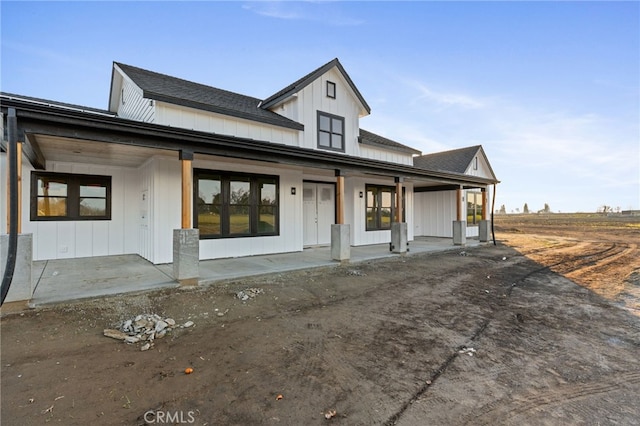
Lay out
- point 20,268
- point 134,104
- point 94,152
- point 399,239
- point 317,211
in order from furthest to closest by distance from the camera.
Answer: point 317,211 → point 399,239 → point 134,104 → point 94,152 → point 20,268

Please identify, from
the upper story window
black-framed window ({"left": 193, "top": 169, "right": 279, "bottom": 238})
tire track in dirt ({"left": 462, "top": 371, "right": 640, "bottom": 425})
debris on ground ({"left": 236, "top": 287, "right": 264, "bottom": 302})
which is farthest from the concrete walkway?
the upper story window

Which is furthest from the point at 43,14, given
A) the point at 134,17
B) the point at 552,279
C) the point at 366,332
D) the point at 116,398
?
→ the point at 552,279

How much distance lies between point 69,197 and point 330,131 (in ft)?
29.3

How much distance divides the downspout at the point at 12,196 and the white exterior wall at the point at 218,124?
3.59 metres

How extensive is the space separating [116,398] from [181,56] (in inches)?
576

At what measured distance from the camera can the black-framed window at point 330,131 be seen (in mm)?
11031

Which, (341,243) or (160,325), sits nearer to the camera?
(160,325)

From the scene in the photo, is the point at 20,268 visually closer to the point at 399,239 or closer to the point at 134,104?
the point at 134,104

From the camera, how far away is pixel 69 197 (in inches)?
330

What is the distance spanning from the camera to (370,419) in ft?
7.07

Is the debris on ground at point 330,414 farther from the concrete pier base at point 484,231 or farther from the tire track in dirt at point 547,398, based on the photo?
the concrete pier base at point 484,231

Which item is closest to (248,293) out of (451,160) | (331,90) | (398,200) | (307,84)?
(398,200)

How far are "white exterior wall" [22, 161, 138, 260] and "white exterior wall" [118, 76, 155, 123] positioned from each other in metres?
1.96

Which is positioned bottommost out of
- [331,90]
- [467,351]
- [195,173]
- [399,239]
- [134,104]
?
[467,351]
